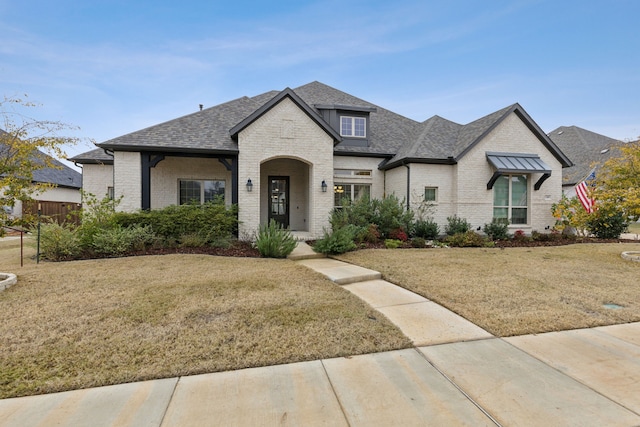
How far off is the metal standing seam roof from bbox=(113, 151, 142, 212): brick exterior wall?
14462mm

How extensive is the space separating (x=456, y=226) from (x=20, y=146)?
13.7 metres

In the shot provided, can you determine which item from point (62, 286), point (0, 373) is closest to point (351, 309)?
point (0, 373)

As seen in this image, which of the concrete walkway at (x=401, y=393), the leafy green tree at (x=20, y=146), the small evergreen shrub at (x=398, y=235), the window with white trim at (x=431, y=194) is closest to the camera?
the concrete walkway at (x=401, y=393)

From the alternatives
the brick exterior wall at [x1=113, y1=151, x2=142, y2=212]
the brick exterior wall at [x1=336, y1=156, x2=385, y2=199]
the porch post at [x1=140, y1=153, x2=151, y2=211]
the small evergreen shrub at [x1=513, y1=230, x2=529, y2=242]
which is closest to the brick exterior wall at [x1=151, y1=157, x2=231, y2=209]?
the brick exterior wall at [x1=113, y1=151, x2=142, y2=212]

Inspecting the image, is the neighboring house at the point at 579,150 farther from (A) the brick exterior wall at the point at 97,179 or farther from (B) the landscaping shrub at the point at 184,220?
(A) the brick exterior wall at the point at 97,179

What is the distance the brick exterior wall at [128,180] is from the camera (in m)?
11.2

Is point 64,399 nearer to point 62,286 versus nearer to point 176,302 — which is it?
point 176,302

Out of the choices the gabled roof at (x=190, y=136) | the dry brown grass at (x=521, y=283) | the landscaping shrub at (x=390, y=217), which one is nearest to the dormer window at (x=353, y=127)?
the landscaping shrub at (x=390, y=217)

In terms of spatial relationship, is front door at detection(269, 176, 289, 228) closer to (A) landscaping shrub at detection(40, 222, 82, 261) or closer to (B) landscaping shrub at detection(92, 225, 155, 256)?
(B) landscaping shrub at detection(92, 225, 155, 256)

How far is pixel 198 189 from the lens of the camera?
44.8 ft

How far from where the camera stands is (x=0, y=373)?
2764 mm

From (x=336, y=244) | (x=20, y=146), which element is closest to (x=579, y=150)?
(x=336, y=244)

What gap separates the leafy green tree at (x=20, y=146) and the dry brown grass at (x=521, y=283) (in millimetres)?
7539

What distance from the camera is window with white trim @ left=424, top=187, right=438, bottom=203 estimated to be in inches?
521
